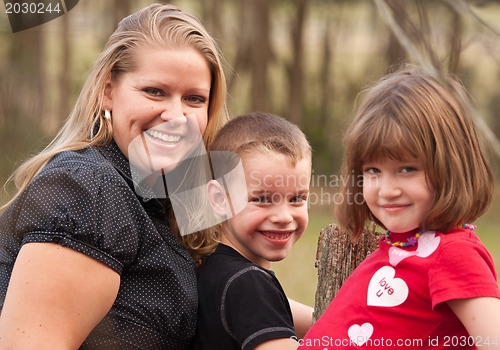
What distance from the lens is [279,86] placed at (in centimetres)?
1397

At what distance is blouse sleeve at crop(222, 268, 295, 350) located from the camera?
1.61 metres

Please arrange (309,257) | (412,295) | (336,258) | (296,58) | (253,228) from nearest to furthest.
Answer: (412,295) → (253,228) → (336,258) → (309,257) → (296,58)

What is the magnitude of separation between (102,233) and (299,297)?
4.72 m

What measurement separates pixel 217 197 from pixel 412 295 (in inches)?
27.7

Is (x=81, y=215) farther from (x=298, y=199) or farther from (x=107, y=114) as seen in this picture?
(x=298, y=199)

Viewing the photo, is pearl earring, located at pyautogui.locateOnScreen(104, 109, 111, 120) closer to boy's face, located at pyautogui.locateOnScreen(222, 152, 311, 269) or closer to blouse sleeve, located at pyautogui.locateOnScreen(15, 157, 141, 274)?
blouse sleeve, located at pyautogui.locateOnScreen(15, 157, 141, 274)

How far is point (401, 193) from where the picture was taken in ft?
4.88

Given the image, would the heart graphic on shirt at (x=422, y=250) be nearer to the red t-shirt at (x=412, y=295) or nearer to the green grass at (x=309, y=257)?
the red t-shirt at (x=412, y=295)

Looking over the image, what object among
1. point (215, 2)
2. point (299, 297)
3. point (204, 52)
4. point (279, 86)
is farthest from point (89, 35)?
point (204, 52)

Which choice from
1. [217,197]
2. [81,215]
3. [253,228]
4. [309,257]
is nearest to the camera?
[81,215]

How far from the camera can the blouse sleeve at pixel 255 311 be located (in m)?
1.61

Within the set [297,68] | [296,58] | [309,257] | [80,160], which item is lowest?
[309,257]

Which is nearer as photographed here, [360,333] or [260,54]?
[360,333]

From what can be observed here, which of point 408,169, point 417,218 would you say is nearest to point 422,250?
point 417,218
